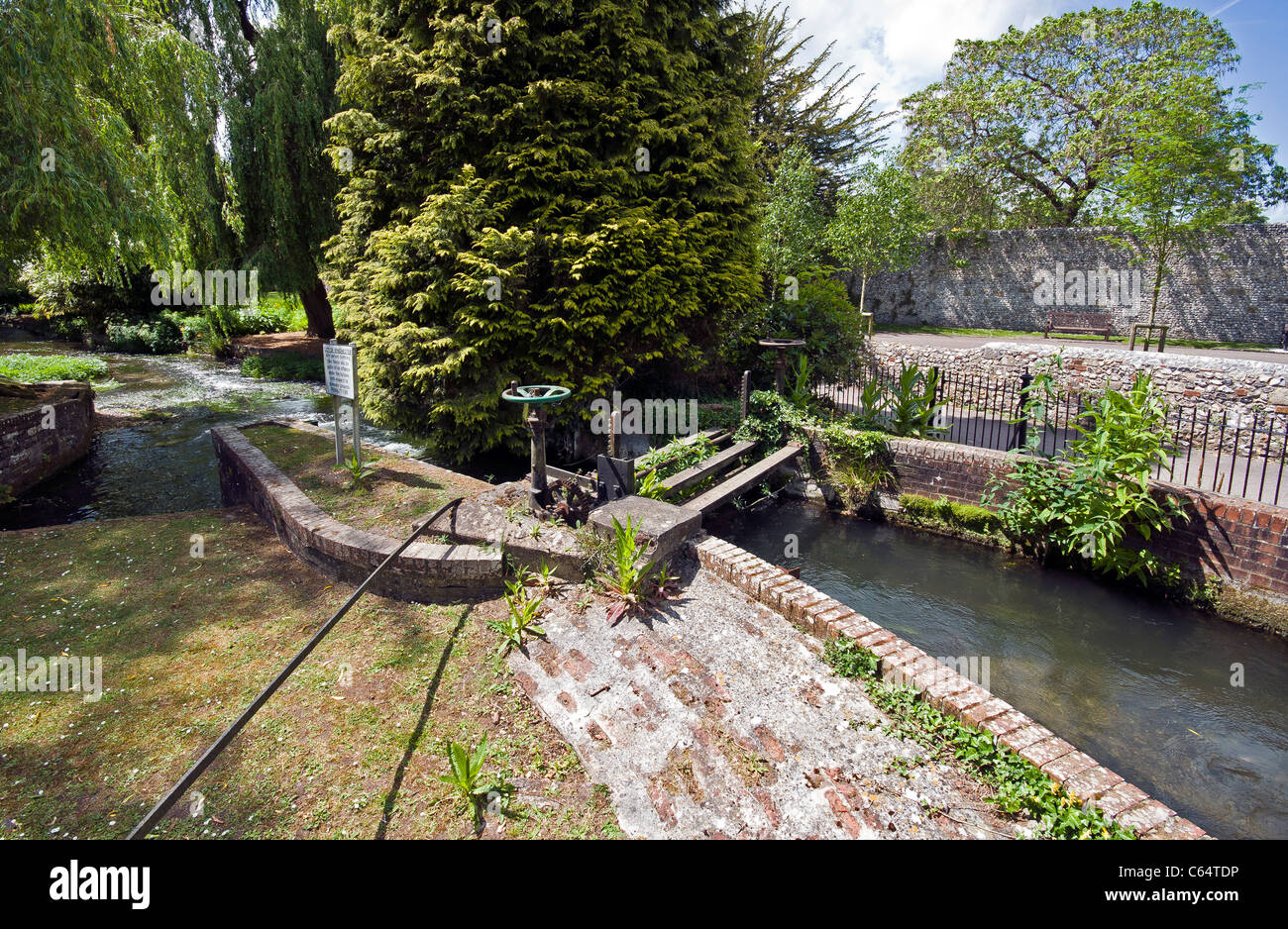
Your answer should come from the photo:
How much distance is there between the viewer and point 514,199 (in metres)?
8.29

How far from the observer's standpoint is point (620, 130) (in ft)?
28.5

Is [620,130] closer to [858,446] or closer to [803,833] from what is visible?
[858,446]

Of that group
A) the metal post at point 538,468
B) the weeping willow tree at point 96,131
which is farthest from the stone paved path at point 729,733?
the weeping willow tree at point 96,131

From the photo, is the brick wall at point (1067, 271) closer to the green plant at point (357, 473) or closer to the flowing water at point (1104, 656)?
the flowing water at point (1104, 656)

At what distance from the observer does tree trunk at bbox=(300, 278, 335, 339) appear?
19.4 meters

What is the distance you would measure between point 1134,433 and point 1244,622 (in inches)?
79.3

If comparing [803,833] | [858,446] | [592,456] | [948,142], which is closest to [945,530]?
[858,446]

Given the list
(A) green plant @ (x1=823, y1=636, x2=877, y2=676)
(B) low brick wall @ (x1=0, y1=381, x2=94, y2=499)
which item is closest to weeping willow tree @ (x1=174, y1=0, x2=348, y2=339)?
(B) low brick wall @ (x1=0, y1=381, x2=94, y2=499)

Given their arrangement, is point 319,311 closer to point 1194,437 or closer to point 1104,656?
point 1104,656

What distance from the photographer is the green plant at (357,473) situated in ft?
23.2

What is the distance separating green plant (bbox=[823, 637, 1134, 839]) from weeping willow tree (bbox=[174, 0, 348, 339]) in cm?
1690

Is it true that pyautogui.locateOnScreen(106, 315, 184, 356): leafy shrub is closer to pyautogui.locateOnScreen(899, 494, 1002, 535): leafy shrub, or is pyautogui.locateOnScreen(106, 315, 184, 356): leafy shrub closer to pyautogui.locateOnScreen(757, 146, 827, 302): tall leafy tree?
pyautogui.locateOnScreen(757, 146, 827, 302): tall leafy tree

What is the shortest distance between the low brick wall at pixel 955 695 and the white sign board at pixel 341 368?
4468 mm

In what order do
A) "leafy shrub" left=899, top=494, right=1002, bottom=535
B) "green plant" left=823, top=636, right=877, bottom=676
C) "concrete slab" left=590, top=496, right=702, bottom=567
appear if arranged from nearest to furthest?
"green plant" left=823, top=636, right=877, bottom=676 → "concrete slab" left=590, top=496, right=702, bottom=567 → "leafy shrub" left=899, top=494, right=1002, bottom=535
